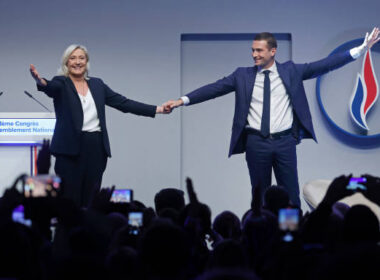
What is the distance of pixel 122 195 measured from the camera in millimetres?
2867

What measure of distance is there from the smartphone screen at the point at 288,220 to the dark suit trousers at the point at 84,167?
2.10 meters

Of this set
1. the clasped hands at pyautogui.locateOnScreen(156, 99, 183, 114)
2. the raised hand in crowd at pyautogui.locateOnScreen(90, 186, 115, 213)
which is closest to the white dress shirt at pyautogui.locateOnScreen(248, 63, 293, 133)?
the clasped hands at pyautogui.locateOnScreen(156, 99, 183, 114)

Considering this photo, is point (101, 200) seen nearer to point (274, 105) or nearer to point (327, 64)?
point (274, 105)

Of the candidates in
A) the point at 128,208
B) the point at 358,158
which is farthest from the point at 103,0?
the point at 128,208

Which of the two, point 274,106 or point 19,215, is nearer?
point 19,215

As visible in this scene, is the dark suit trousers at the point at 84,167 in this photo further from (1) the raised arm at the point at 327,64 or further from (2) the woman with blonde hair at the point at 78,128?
Result: (1) the raised arm at the point at 327,64

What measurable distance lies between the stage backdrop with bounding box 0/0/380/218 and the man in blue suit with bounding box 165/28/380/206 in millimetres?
2183

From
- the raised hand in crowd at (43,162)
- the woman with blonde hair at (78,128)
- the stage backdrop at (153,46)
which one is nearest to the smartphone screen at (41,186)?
the raised hand in crowd at (43,162)

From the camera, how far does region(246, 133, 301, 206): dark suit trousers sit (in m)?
4.47

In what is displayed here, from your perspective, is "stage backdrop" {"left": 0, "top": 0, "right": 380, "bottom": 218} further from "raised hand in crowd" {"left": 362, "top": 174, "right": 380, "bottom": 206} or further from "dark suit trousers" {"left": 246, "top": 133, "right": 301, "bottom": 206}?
"raised hand in crowd" {"left": 362, "top": 174, "right": 380, "bottom": 206}

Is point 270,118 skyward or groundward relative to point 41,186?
skyward

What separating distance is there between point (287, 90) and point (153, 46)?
2566 mm

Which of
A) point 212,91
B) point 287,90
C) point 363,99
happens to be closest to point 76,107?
point 212,91

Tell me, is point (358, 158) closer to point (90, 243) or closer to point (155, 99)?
point (155, 99)
